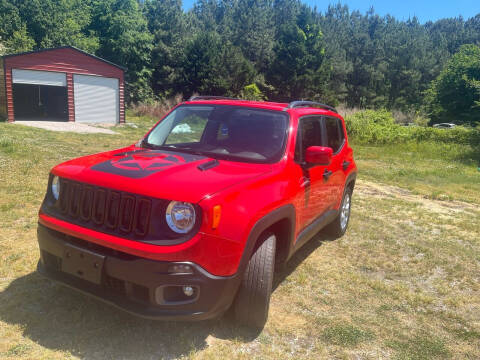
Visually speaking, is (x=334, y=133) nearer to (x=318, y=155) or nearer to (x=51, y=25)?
(x=318, y=155)

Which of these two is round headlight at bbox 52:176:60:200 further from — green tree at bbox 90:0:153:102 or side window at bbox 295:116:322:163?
green tree at bbox 90:0:153:102

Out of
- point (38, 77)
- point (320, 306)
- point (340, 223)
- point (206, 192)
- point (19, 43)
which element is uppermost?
point (19, 43)

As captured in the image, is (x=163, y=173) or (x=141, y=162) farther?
(x=141, y=162)

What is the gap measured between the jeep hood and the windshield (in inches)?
9.2

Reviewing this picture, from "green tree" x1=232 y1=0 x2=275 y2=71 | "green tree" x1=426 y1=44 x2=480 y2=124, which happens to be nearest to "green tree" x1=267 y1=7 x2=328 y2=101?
"green tree" x1=232 y1=0 x2=275 y2=71

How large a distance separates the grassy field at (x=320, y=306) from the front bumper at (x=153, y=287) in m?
0.44

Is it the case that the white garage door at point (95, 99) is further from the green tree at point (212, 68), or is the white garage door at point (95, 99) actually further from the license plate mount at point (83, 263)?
the license plate mount at point (83, 263)

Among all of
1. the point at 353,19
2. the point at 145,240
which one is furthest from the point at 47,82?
the point at 353,19

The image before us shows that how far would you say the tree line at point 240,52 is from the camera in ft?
122

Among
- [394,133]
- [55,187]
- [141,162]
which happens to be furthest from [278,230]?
[394,133]

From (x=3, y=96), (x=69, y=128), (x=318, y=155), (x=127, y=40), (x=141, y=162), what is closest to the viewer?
(x=141, y=162)

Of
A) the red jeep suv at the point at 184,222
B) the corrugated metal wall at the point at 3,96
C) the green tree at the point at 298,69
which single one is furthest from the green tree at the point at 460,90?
the corrugated metal wall at the point at 3,96

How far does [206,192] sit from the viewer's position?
2566 mm

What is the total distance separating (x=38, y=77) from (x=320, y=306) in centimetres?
2050
